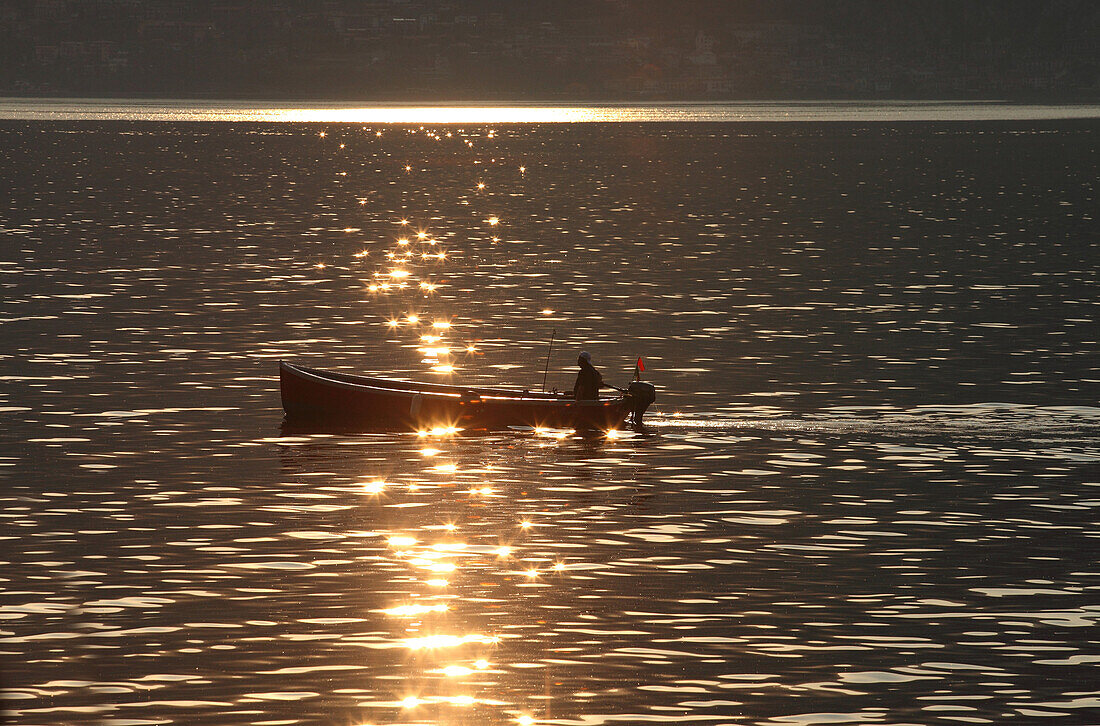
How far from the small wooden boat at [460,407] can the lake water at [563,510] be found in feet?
2.95

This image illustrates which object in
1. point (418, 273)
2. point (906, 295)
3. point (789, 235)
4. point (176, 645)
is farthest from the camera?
point (789, 235)

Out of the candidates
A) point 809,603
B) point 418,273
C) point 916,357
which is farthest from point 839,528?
point 418,273

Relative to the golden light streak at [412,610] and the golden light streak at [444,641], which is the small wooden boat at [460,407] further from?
the golden light streak at [444,641]

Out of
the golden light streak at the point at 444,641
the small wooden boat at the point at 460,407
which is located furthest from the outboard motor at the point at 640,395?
the golden light streak at the point at 444,641

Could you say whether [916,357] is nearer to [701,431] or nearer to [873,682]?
[701,431]

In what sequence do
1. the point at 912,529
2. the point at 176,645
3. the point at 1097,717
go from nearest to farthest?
the point at 1097,717, the point at 176,645, the point at 912,529

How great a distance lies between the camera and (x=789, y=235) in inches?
4631

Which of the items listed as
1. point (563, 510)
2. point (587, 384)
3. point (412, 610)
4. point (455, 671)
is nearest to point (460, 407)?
point (587, 384)

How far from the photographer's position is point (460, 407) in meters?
47.6

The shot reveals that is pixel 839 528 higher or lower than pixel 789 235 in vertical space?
lower

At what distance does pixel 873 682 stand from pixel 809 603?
4.19 meters

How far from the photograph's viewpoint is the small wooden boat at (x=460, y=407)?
47500 mm

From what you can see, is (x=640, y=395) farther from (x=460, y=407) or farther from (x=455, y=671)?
(x=455, y=671)

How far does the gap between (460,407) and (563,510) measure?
9.72 meters
